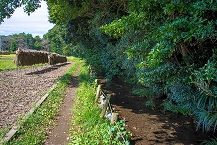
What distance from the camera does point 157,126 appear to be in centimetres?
602

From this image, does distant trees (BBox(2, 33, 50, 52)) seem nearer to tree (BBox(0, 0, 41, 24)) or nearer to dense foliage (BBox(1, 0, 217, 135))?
tree (BBox(0, 0, 41, 24))

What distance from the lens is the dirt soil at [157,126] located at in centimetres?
505

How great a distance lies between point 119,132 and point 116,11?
794cm

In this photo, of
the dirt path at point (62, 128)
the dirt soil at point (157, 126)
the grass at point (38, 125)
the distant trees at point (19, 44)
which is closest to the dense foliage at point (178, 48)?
the dirt soil at point (157, 126)

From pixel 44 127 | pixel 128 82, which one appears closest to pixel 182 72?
pixel 44 127

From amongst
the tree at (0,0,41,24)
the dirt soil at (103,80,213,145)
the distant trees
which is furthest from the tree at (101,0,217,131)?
the distant trees

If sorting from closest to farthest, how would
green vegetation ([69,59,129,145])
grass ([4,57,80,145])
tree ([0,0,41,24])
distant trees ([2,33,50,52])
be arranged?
green vegetation ([69,59,129,145]) < grass ([4,57,80,145]) < tree ([0,0,41,24]) < distant trees ([2,33,50,52])

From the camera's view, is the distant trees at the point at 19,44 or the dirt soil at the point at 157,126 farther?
the distant trees at the point at 19,44

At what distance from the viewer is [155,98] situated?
356 inches

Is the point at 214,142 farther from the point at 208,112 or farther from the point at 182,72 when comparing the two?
the point at 182,72

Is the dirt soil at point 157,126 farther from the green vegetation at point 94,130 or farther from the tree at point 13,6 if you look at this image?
the tree at point 13,6

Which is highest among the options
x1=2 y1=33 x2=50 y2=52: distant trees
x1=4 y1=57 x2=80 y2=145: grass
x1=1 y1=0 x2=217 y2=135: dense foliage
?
x1=2 y1=33 x2=50 y2=52: distant trees

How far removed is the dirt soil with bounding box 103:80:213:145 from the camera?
5.05m

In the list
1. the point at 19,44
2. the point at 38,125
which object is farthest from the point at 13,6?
the point at 19,44
